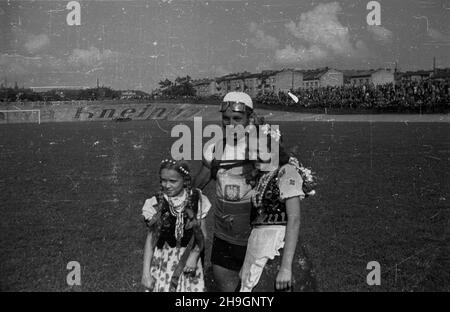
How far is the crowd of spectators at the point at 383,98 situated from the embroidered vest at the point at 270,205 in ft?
108

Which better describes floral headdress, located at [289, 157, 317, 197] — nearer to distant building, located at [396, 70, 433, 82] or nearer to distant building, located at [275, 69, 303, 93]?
distant building, located at [275, 69, 303, 93]

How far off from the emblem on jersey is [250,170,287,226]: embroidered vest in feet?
0.48

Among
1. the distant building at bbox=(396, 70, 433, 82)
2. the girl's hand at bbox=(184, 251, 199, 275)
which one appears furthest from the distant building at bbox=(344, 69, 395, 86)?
the girl's hand at bbox=(184, 251, 199, 275)

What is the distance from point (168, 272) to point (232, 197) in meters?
0.76

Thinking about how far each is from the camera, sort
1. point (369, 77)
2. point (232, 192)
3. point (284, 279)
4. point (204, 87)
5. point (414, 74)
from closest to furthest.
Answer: point (284, 279)
point (232, 192)
point (204, 87)
point (369, 77)
point (414, 74)

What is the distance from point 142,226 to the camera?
7.42 meters

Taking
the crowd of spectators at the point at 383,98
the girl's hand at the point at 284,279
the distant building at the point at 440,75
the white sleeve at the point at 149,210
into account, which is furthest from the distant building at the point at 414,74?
the girl's hand at the point at 284,279

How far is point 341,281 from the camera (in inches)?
199

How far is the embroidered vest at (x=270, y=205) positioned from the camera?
10.1ft

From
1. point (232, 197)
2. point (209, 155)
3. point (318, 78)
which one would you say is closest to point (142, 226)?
point (209, 155)

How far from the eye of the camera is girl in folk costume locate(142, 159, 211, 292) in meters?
3.33

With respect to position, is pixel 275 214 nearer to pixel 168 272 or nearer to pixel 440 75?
pixel 168 272
